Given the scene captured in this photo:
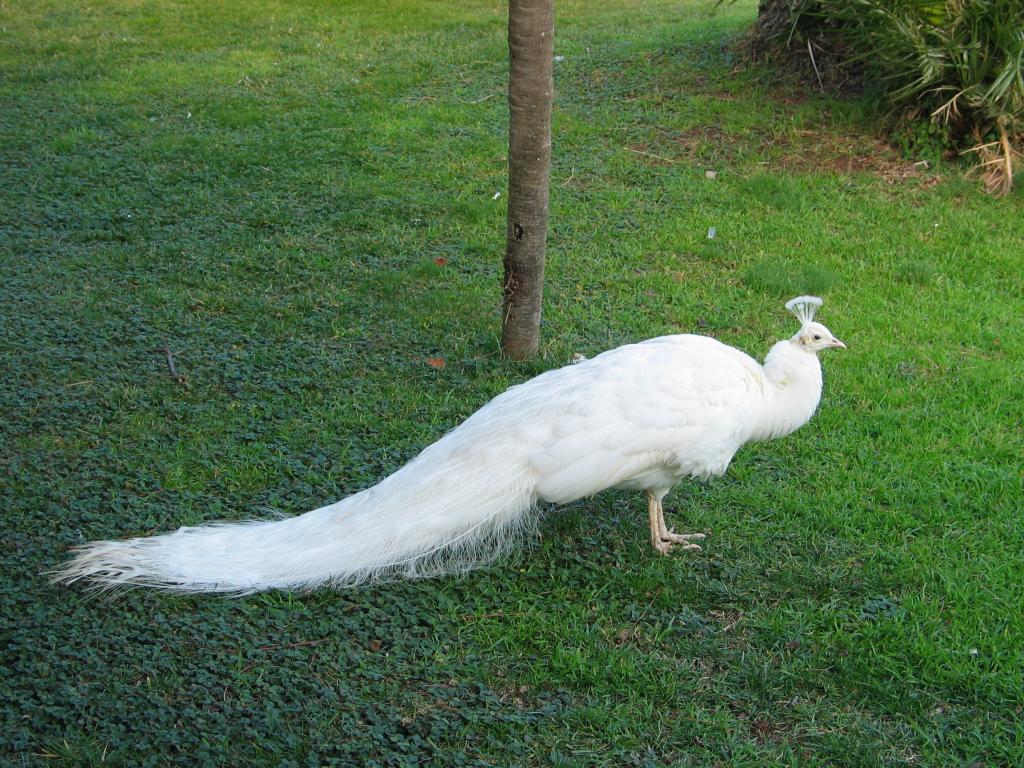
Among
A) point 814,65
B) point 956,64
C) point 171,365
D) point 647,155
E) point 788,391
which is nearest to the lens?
point 788,391

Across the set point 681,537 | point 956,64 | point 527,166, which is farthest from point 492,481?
point 956,64

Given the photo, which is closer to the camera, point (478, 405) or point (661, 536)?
point (661, 536)

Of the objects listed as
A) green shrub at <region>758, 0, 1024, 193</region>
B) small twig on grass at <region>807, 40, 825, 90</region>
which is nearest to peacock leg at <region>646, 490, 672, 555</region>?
green shrub at <region>758, 0, 1024, 193</region>

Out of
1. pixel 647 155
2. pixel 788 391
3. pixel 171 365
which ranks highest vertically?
pixel 647 155

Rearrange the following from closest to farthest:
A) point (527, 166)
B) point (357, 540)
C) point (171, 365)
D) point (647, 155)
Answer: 1. point (357, 540)
2. point (527, 166)
3. point (171, 365)
4. point (647, 155)

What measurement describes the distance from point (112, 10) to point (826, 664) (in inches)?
475

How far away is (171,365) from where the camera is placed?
197 inches

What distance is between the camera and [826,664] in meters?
3.40

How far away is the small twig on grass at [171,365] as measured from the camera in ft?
16.2

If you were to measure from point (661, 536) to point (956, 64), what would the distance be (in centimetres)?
488

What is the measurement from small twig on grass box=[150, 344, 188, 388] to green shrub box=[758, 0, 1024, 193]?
216 inches

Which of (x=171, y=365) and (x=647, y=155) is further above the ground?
(x=647, y=155)

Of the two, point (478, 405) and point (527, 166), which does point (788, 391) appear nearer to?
point (478, 405)

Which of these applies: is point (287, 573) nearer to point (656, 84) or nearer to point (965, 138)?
point (965, 138)
